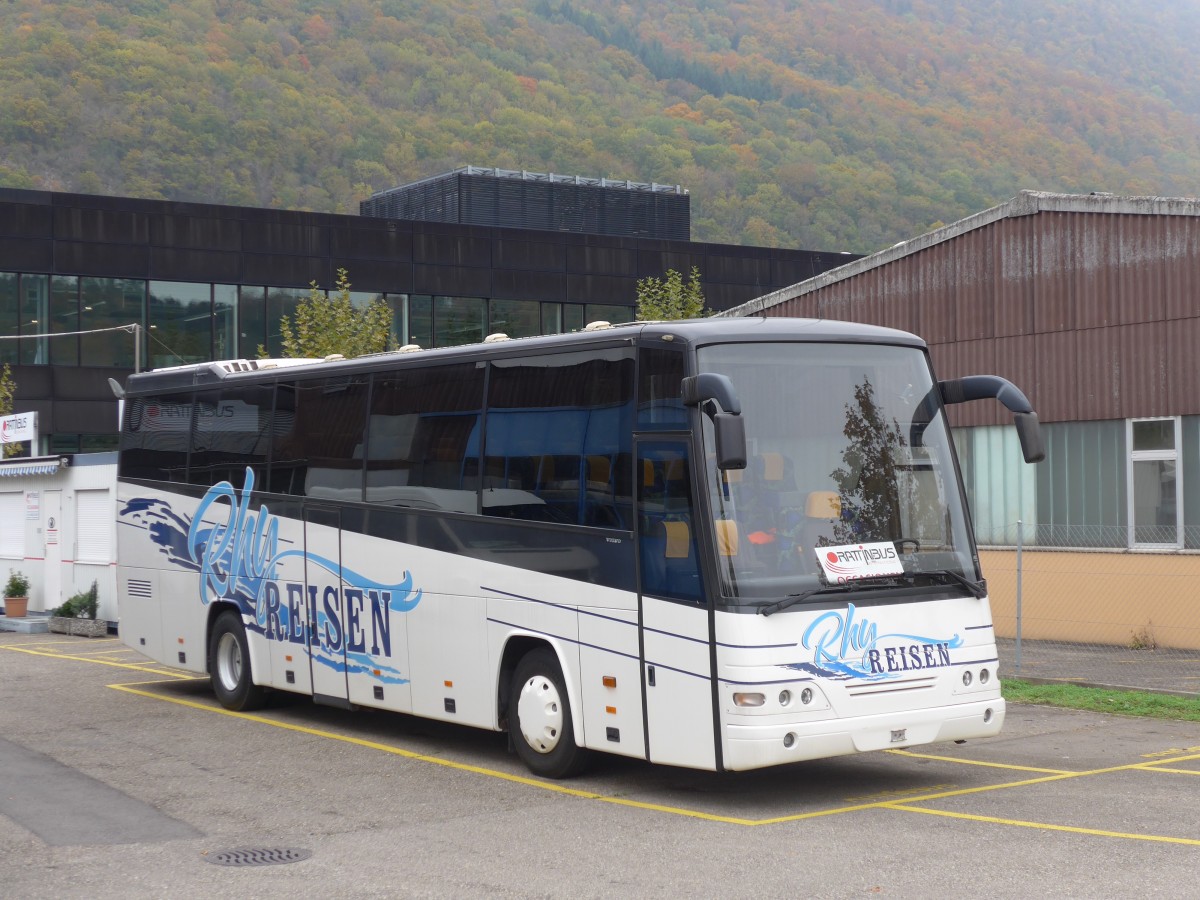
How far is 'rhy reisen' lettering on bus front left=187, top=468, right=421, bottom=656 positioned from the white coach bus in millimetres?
60

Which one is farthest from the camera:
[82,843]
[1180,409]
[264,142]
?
[264,142]

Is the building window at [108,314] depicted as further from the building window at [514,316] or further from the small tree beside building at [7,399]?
the building window at [514,316]

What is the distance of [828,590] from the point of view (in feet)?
34.2

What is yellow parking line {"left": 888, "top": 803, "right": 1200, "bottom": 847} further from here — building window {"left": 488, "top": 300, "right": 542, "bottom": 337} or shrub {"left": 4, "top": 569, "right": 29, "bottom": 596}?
building window {"left": 488, "top": 300, "right": 542, "bottom": 337}

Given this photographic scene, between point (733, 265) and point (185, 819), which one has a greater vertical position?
point (733, 265)

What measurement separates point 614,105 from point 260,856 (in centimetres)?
11190

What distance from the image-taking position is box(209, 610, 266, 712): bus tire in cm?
1608

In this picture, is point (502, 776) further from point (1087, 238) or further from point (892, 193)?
point (892, 193)

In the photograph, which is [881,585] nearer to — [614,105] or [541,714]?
[541,714]

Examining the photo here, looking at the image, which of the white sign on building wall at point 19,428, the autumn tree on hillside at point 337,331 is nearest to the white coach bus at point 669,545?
the autumn tree on hillside at point 337,331

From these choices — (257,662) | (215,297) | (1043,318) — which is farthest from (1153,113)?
(257,662)

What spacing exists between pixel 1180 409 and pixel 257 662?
1227 centimetres

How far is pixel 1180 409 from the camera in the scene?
795 inches

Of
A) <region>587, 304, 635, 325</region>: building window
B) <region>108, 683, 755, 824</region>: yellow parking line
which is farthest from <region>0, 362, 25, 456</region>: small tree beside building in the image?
<region>108, 683, 755, 824</region>: yellow parking line
